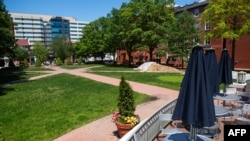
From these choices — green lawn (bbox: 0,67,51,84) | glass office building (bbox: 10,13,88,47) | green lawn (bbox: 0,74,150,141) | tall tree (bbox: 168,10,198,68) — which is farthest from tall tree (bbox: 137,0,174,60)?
glass office building (bbox: 10,13,88,47)

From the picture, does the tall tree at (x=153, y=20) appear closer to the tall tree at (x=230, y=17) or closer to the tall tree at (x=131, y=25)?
the tall tree at (x=131, y=25)

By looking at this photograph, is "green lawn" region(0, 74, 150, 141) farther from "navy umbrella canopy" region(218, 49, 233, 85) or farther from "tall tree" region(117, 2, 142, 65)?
"tall tree" region(117, 2, 142, 65)

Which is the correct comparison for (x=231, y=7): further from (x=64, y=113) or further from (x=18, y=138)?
(x=18, y=138)

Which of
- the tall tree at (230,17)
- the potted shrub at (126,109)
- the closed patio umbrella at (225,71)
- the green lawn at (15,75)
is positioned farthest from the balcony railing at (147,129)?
the tall tree at (230,17)

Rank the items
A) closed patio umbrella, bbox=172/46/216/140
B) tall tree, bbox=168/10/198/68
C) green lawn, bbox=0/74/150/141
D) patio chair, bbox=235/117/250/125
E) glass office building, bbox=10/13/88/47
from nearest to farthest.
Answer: closed patio umbrella, bbox=172/46/216/140 → patio chair, bbox=235/117/250/125 → green lawn, bbox=0/74/150/141 → tall tree, bbox=168/10/198/68 → glass office building, bbox=10/13/88/47

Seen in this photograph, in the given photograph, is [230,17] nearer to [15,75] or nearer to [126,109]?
[126,109]

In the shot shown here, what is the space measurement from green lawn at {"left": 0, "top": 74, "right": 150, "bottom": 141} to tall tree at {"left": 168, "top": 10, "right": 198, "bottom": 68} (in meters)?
21.3

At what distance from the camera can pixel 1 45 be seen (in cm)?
2475

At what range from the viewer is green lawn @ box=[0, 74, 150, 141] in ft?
30.0

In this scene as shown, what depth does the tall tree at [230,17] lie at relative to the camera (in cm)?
2734

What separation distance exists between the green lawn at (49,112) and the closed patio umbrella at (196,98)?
4886 millimetres

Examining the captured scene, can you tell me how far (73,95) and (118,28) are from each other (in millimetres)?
30759

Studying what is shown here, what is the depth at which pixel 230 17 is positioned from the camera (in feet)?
94.6

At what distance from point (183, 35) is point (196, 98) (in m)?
31.4
